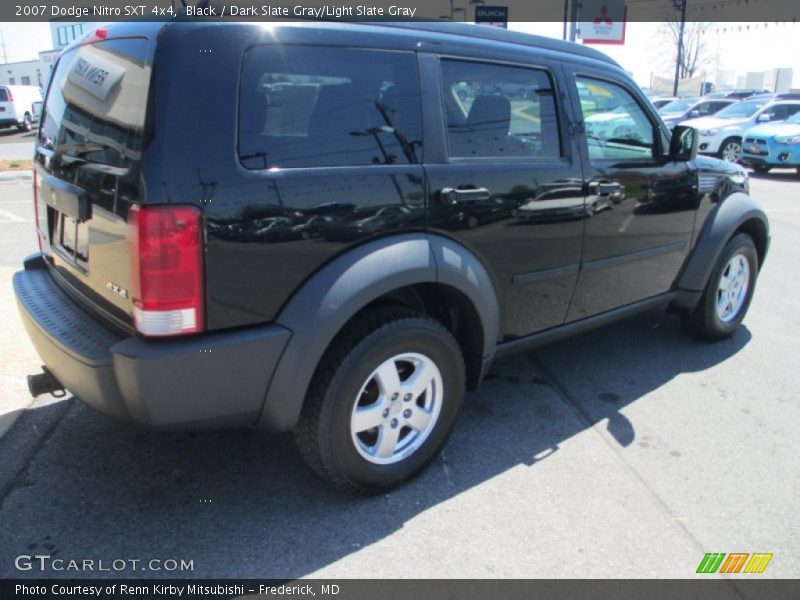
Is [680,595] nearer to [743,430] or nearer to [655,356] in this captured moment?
[743,430]

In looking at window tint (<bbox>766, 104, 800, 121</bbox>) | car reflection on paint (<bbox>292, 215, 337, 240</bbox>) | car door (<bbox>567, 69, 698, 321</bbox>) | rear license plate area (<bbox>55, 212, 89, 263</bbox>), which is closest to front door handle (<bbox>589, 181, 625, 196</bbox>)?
car door (<bbox>567, 69, 698, 321</bbox>)

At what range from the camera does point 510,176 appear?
9.85ft

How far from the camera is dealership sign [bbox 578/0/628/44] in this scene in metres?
23.7

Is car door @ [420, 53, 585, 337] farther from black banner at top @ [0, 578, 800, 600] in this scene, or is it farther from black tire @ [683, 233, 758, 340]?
black tire @ [683, 233, 758, 340]

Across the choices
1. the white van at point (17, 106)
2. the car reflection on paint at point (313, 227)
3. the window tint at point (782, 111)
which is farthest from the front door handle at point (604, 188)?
the white van at point (17, 106)

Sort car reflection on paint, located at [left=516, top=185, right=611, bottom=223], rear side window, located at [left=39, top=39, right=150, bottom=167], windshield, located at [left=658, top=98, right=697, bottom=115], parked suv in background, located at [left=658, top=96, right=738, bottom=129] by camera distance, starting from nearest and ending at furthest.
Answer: rear side window, located at [left=39, top=39, right=150, bottom=167] → car reflection on paint, located at [left=516, top=185, right=611, bottom=223] → parked suv in background, located at [left=658, top=96, right=738, bottom=129] → windshield, located at [left=658, top=98, right=697, bottom=115]

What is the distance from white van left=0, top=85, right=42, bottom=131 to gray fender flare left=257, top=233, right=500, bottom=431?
30.1 m

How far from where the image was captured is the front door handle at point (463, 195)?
274cm

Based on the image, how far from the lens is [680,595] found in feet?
7.55

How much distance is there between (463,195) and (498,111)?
56 cm

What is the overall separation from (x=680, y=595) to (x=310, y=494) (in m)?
1.49

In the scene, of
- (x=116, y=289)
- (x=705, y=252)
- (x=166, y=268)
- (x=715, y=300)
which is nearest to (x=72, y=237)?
(x=116, y=289)

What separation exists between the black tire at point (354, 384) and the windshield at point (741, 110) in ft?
58.1

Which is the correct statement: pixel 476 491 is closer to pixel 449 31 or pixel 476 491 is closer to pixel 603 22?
pixel 449 31
